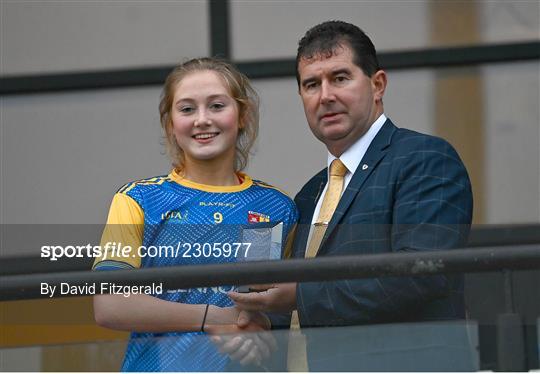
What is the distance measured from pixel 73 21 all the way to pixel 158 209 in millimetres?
2542

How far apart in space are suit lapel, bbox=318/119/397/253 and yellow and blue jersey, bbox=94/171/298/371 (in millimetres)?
194

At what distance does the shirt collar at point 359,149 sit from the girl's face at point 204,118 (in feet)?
1.08

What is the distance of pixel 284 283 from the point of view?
10.9 feet

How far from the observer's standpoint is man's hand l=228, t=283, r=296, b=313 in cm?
347

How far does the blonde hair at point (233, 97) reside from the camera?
3.95 meters

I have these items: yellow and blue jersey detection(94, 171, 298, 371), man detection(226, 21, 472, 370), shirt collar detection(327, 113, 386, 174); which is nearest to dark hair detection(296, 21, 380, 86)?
man detection(226, 21, 472, 370)

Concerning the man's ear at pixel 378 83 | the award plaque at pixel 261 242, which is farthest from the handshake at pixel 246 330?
the man's ear at pixel 378 83

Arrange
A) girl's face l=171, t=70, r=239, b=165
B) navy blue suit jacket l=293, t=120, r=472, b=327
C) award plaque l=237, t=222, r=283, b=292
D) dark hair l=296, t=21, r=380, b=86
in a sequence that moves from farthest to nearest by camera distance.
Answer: dark hair l=296, t=21, r=380, b=86 < girl's face l=171, t=70, r=239, b=165 < award plaque l=237, t=222, r=283, b=292 < navy blue suit jacket l=293, t=120, r=472, b=327

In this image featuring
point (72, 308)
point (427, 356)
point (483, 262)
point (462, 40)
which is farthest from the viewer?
point (462, 40)

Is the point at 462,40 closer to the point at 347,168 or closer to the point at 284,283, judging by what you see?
the point at 347,168

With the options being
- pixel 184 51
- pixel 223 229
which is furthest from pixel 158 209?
pixel 184 51

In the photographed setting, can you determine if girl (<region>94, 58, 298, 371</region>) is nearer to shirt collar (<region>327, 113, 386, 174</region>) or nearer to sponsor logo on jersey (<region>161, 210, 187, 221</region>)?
sponsor logo on jersey (<region>161, 210, 187, 221</region>)

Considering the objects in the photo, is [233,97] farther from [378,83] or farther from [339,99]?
[378,83]

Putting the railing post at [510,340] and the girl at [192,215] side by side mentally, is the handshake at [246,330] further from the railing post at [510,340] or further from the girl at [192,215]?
the railing post at [510,340]
